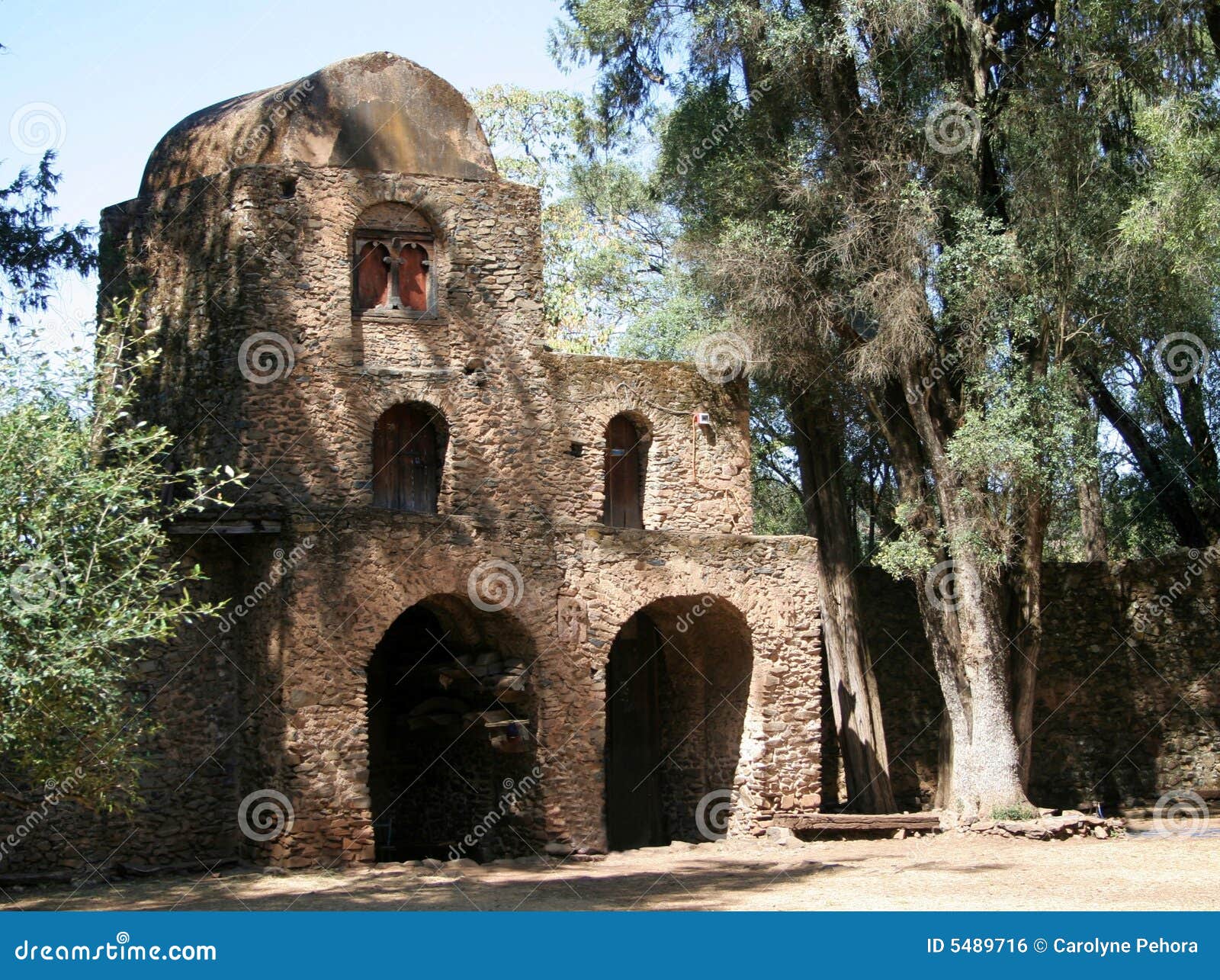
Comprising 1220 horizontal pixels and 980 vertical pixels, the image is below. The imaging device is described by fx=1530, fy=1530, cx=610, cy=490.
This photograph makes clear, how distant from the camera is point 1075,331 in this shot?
20453 mm

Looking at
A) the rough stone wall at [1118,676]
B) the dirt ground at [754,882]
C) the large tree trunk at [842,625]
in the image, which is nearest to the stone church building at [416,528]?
the dirt ground at [754,882]

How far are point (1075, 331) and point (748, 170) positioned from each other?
197 inches

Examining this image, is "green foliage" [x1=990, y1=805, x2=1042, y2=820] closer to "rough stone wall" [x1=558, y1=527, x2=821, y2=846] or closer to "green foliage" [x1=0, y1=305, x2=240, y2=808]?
Result: "rough stone wall" [x1=558, y1=527, x2=821, y2=846]

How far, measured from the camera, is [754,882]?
16109mm

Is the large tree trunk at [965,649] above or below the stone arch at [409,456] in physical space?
below

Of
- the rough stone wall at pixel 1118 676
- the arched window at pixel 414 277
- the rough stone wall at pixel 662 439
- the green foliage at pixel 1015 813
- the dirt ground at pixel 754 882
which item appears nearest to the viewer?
the dirt ground at pixel 754 882

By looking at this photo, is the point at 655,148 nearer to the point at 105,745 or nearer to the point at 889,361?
the point at 889,361

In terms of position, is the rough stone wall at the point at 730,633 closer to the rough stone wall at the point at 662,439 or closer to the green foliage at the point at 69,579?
the rough stone wall at the point at 662,439

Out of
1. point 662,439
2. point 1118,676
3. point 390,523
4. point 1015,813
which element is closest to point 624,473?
point 662,439

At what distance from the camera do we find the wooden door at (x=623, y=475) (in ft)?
67.8

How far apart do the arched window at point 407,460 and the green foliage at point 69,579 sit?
5142mm

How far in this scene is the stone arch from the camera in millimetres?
19047

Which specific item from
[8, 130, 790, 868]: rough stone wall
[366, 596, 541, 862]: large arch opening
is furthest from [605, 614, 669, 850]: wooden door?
[366, 596, 541, 862]: large arch opening

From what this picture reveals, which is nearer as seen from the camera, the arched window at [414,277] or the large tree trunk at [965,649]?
the arched window at [414,277]
